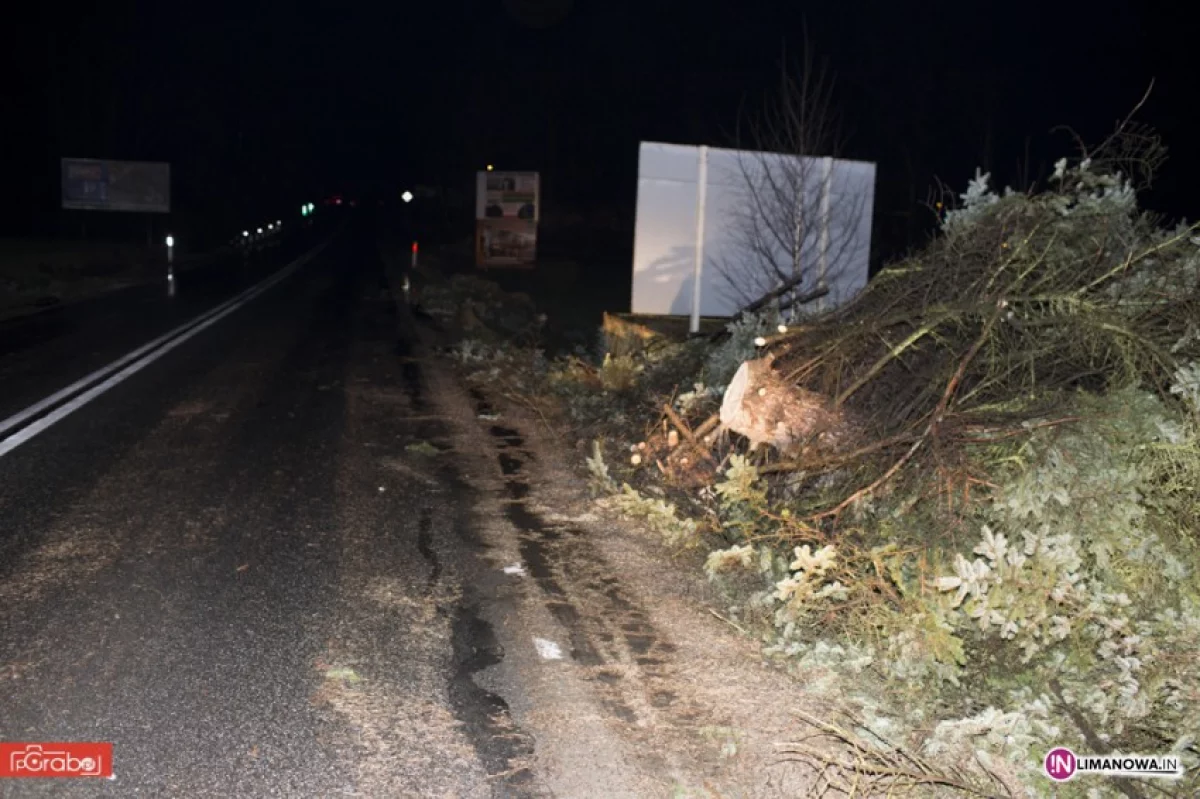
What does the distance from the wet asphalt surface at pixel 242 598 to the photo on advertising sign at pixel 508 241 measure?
21.4m

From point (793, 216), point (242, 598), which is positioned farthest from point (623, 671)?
point (793, 216)

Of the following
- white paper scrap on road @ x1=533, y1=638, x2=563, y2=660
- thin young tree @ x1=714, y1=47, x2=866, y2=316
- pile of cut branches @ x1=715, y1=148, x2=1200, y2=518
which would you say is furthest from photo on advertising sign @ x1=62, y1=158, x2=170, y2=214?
white paper scrap on road @ x1=533, y1=638, x2=563, y2=660

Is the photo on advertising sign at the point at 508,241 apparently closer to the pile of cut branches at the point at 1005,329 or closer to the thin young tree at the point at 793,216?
the thin young tree at the point at 793,216

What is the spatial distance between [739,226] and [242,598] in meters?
10.4

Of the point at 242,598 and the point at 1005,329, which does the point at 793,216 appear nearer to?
the point at 1005,329

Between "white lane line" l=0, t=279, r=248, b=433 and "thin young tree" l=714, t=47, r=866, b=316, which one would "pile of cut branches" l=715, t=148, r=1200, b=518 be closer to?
"thin young tree" l=714, t=47, r=866, b=316

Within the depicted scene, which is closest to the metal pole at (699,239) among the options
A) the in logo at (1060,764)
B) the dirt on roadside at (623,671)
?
the dirt on roadside at (623,671)

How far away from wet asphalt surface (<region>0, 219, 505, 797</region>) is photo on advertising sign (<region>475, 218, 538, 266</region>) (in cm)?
2139

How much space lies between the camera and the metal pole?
14570 mm

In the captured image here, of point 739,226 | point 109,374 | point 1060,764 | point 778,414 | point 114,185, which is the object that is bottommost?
point 109,374

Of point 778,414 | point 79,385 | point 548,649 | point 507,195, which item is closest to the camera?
point 548,649

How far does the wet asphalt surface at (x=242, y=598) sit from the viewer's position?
4199 millimetres

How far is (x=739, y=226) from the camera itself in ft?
48.8

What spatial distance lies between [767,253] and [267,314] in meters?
12.3
